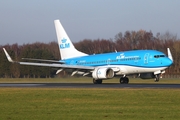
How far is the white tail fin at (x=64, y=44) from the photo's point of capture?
2285 inches

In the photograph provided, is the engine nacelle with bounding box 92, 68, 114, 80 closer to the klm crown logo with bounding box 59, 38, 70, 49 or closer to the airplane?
the airplane

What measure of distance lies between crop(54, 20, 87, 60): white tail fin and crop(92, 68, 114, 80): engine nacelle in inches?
336

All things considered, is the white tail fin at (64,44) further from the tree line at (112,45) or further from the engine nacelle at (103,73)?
the tree line at (112,45)

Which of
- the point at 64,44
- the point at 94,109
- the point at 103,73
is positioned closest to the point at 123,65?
the point at 103,73

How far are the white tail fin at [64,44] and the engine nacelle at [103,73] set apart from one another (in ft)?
28.0

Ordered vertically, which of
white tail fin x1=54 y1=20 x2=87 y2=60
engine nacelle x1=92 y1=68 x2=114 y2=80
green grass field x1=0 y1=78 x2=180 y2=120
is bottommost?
green grass field x1=0 y1=78 x2=180 y2=120

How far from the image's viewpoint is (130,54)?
4906cm

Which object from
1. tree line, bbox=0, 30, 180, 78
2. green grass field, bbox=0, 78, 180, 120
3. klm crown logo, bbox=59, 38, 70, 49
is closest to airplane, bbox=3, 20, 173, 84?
klm crown logo, bbox=59, 38, 70, 49

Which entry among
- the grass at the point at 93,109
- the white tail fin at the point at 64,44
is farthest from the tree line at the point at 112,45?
the grass at the point at 93,109

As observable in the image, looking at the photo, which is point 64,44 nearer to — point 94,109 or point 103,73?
point 103,73

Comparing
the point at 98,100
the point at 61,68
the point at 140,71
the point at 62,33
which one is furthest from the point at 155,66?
the point at 98,100

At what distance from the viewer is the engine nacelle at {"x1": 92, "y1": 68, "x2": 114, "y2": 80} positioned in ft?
160

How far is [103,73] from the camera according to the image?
48.9m

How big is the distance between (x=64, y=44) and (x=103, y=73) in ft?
39.0
